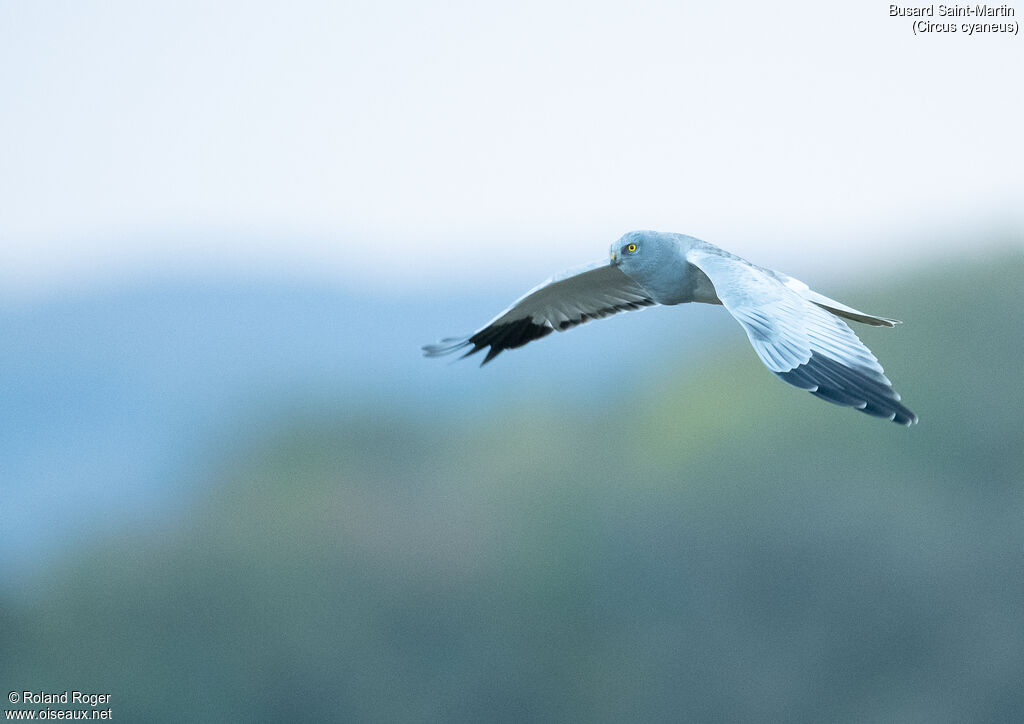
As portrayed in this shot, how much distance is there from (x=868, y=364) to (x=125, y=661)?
73094mm

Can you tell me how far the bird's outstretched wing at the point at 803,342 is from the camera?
22.6 ft

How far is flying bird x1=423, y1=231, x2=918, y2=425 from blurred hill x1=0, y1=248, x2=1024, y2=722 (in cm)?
6273

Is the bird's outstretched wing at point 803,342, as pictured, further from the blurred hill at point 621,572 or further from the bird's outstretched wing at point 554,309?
the blurred hill at point 621,572

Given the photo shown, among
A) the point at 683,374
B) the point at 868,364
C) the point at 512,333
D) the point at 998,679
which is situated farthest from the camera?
the point at 683,374

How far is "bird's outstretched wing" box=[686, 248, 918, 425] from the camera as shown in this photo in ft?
22.6

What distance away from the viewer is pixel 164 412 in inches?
5202

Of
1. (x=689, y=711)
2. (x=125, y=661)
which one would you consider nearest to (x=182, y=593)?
(x=125, y=661)

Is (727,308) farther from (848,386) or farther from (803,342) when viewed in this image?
(848,386)

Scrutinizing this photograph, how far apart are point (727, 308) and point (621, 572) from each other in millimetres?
75389

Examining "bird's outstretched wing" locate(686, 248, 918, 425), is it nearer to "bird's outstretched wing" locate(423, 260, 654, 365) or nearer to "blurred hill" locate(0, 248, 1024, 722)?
"bird's outstretched wing" locate(423, 260, 654, 365)

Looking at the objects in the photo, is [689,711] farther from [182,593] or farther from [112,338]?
[112,338]

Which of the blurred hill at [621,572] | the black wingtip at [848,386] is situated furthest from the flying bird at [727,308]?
the blurred hill at [621,572]

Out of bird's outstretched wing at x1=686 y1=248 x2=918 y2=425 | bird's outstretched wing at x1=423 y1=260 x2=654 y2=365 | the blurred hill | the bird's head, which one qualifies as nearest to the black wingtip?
bird's outstretched wing at x1=686 y1=248 x2=918 y2=425

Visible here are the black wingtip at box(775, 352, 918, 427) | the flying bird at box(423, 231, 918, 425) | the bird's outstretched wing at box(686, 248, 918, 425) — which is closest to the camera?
the black wingtip at box(775, 352, 918, 427)
